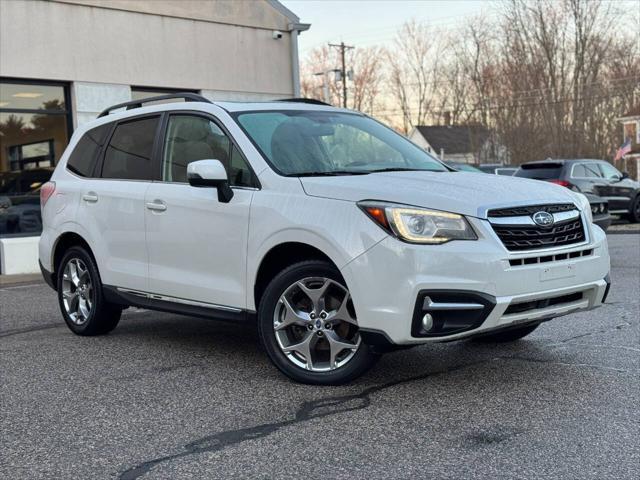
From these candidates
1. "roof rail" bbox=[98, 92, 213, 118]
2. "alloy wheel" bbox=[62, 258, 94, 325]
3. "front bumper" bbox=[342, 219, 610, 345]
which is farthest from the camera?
"alloy wheel" bbox=[62, 258, 94, 325]

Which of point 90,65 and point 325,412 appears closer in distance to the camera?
point 325,412

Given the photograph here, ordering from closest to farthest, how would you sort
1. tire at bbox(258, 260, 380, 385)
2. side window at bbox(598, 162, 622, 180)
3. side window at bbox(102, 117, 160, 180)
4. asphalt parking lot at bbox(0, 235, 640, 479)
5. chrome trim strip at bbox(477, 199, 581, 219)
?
asphalt parking lot at bbox(0, 235, 640, 479) < chrome trim strip at bbox(477, 199, 581, 219) < tire at bbox(258, 260, 380, 385) < side window at bbox(102, 117, 160, 180) < side window at bbox(598, 162, 622, 180)

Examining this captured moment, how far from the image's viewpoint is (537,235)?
4574mm

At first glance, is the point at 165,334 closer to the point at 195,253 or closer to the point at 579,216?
the point at 195,253

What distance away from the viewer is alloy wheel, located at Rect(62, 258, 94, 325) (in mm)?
6855

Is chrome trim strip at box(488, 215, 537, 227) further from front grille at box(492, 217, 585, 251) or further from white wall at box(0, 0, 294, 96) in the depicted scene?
white wall at box(0, 0, 294, 96)

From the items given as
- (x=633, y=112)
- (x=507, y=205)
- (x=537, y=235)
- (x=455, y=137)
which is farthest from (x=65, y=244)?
(x=455, y=137)

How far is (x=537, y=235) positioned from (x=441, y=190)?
23.4 inches

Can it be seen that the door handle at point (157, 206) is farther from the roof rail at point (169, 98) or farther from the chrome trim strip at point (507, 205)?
the chrome trim strip at point (507, 205)

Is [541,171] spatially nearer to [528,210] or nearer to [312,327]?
[528,210]

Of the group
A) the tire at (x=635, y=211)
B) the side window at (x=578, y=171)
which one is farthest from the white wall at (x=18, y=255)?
the tire at (x=635, y=211)

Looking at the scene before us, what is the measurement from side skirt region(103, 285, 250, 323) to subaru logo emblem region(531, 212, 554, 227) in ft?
6.16

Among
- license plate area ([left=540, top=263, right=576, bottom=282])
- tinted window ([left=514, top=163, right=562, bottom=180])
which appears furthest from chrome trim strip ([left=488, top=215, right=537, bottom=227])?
tinted window ([left=514, top=163, right=562, bottom=180])

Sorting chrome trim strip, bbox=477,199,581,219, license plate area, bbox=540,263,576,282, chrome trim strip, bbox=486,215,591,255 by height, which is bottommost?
license plate area, bbox=540,263,576,282
